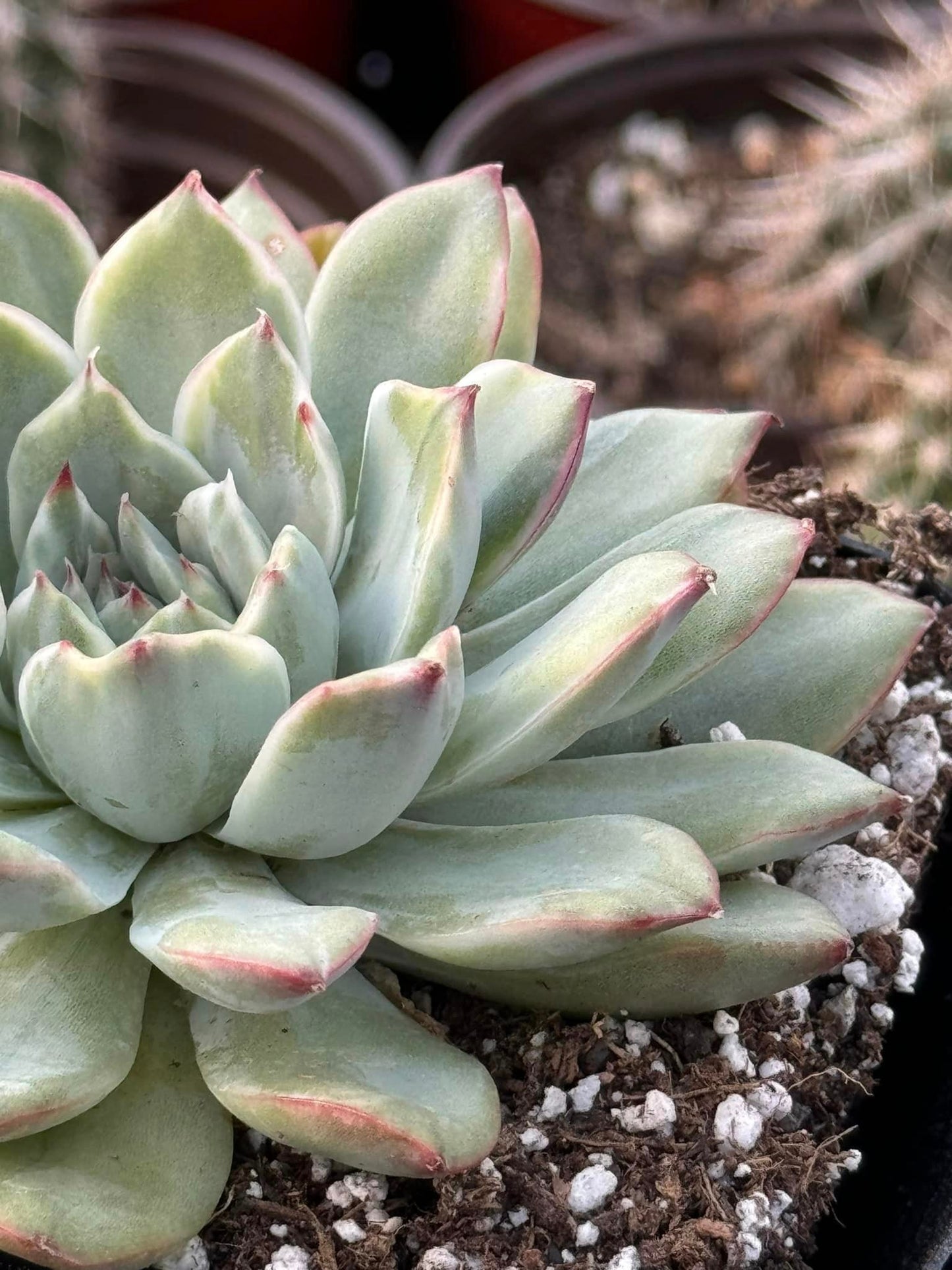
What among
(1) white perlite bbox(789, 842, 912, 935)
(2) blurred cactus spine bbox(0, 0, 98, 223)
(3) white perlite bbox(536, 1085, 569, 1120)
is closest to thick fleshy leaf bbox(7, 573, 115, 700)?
(3) white perlite bbox(536, 1085, 569, 1120)

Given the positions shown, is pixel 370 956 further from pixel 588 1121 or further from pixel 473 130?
pixel 473 130

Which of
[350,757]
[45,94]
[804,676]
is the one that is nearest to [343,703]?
[350,757]

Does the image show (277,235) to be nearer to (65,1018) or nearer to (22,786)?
(22,786)

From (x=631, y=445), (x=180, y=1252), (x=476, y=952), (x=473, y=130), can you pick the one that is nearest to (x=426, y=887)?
(x=476, y=952)

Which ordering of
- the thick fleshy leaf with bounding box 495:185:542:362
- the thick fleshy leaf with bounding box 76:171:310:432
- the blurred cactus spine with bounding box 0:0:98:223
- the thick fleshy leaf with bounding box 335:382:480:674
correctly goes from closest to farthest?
the thick fleshy leaf with bounding box 335:382:480:674 → the thick fleshy leaf with bounding box 76:171:310:432 → the thick fleshy leaf with bounding box 495:185:542:362 → the blurred cactus spine with bounding box 0:0:98:223

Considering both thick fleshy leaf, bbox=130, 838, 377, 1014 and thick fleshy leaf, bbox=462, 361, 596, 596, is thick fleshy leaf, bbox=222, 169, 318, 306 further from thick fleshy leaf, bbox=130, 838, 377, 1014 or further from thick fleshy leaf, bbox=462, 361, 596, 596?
thick fleshy leaf, bbox=130, 838, 377, 1014

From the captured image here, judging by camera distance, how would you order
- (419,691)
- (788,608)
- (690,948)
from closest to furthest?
(419,691)
(690,948)
(788,608)

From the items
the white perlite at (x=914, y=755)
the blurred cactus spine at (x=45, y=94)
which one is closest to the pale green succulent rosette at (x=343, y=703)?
the white perlite at (x=914, y=755)
